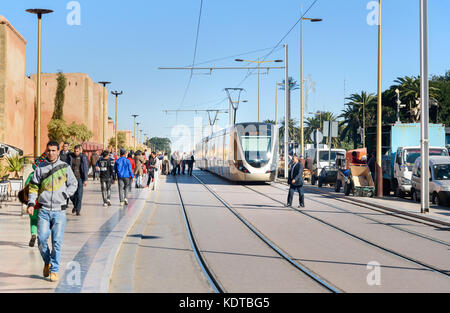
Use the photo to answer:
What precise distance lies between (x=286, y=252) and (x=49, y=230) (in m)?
4.21

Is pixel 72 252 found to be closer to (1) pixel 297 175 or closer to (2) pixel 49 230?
(2) pixel 49 230

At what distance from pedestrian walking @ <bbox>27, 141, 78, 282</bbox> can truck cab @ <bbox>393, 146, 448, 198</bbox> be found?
61.3ft

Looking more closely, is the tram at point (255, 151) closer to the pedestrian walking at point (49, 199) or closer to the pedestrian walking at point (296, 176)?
the pedestrian walking at point (296, 176)

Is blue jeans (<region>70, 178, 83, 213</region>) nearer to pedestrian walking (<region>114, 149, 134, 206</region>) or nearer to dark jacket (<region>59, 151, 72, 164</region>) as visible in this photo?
dark jacket (<region>59, 151, 72, 164</region>)

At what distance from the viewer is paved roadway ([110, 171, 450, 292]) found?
8102mm

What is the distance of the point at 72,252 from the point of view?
10172mm

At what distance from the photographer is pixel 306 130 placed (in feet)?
398

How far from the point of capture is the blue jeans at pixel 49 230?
807 cm

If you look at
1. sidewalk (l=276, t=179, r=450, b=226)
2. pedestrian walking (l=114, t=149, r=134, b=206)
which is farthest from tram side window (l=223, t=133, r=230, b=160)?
pedestrian walking (l=114, t=149, r=134, b=206)

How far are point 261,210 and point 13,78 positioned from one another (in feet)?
89.0

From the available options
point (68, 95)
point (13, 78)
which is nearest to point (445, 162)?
Answer: point (13, 78)

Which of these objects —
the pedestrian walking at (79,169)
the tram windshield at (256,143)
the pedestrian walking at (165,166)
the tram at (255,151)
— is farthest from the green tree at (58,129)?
the pedestrian walking at (79,169)

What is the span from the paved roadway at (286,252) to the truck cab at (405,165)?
6572mm
